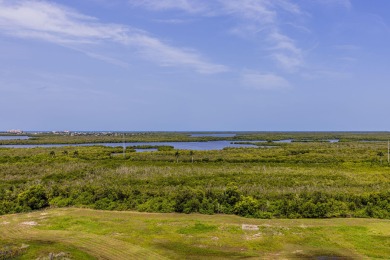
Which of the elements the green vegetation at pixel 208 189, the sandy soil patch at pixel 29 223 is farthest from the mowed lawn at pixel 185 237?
the green vegetation at pixel 208 189

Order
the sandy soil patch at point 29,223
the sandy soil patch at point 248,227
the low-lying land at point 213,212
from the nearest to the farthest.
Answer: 1. the low-lying land at point 213,212
2. the sandy soil patch at point 248,227
3. the sandy soil patch at point 29,223

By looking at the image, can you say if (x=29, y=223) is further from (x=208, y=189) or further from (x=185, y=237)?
(x=208, y=189)

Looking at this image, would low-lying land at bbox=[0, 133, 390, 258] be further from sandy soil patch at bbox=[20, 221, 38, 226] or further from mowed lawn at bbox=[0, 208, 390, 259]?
sandy soil patch at bbox=[20, 221, 38, 226]

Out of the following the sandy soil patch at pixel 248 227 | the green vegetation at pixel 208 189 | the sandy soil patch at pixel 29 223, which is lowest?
the sandy soil patch at pixel 29 223

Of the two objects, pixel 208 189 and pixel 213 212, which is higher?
pixel 208 189

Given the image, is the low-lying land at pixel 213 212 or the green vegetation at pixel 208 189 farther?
the green vegetation at pixel 208 189

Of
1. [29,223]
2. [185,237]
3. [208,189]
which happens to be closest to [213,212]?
[208,189]

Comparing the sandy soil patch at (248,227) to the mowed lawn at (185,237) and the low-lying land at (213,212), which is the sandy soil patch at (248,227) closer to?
the mowed lawn at (185,237)

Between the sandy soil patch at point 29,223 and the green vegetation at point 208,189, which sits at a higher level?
the green vegetation at point 208,189

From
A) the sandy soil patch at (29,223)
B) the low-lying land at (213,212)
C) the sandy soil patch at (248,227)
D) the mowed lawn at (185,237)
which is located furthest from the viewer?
the sandy soil patch at (29,223)
